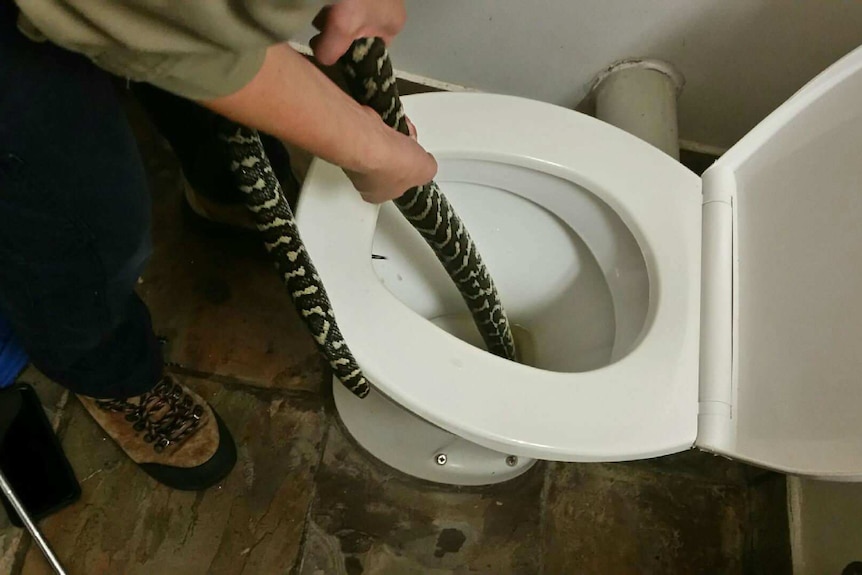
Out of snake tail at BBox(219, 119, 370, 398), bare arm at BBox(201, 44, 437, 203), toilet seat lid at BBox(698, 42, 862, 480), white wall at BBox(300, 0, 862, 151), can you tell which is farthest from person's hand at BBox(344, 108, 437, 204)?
white wall at BBox(300, 0, 862, 151)

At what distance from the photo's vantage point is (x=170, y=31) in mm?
337

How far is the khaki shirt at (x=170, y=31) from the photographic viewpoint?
0.32 meters

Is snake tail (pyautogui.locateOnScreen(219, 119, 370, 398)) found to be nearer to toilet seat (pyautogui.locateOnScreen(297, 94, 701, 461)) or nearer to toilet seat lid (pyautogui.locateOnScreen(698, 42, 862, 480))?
toilet seat (pyautogui.locateOnScreen(297, 94, 701, 461))

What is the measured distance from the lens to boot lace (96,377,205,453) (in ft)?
3.16

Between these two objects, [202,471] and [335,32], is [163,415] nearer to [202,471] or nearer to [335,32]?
[202,471]

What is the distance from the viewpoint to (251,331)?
3.77 feet

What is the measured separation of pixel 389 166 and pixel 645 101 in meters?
0.60

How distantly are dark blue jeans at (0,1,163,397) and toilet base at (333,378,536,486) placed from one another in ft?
1.30

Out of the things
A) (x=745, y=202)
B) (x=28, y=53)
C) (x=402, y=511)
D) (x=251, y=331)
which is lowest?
(x=402, y=511)

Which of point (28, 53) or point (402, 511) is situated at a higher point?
point (28, 53)

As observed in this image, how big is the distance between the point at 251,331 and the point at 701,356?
70cm

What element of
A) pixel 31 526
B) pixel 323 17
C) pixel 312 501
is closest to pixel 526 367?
Result: pixel 323 17

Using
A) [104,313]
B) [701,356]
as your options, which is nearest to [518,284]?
[701,356]

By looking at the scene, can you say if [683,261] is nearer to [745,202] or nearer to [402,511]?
[745,202]
